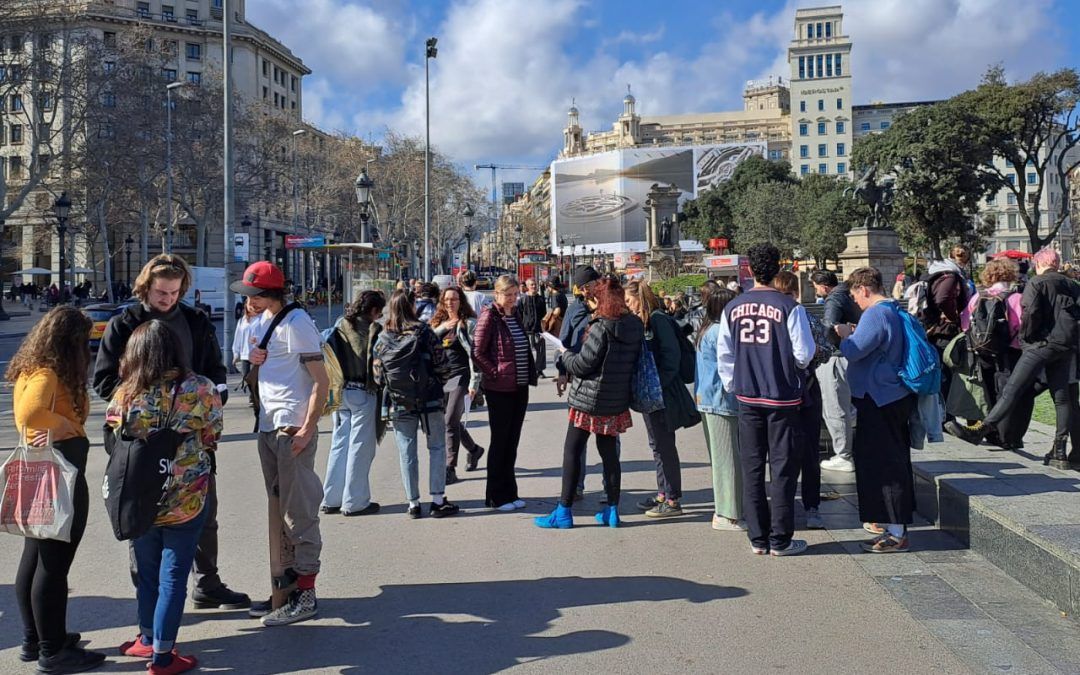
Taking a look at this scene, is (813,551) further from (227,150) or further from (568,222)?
(568,222)

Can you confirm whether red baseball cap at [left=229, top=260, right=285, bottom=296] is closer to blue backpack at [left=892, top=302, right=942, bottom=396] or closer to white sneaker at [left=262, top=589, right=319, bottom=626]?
white sneaker at [left=262, top=589, right=319, bottom=626]

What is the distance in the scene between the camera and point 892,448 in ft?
19.1

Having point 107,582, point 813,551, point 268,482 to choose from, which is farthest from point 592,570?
point 107,582

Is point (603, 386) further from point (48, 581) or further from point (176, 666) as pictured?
point (48, 581)

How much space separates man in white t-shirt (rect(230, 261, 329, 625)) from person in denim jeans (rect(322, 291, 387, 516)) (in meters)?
2.11

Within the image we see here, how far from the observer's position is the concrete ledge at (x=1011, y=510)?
483cm

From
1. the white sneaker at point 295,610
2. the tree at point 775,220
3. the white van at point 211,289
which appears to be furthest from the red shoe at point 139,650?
the tree at point 775,220

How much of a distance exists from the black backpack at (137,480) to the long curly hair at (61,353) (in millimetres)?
481

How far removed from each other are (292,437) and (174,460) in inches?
33.0

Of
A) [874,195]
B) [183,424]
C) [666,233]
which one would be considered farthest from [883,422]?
[666,233]

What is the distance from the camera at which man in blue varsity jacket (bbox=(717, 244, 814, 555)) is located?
5.63 metres

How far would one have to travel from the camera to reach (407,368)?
21.9 ft

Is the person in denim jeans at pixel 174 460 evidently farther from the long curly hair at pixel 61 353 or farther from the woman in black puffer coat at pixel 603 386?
the woman in black puffer coat at pixel 603 386

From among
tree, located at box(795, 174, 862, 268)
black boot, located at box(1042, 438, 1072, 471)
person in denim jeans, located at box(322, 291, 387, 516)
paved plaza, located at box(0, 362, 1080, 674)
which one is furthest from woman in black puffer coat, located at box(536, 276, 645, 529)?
tree, located at box(795, 174, 862, 268)
